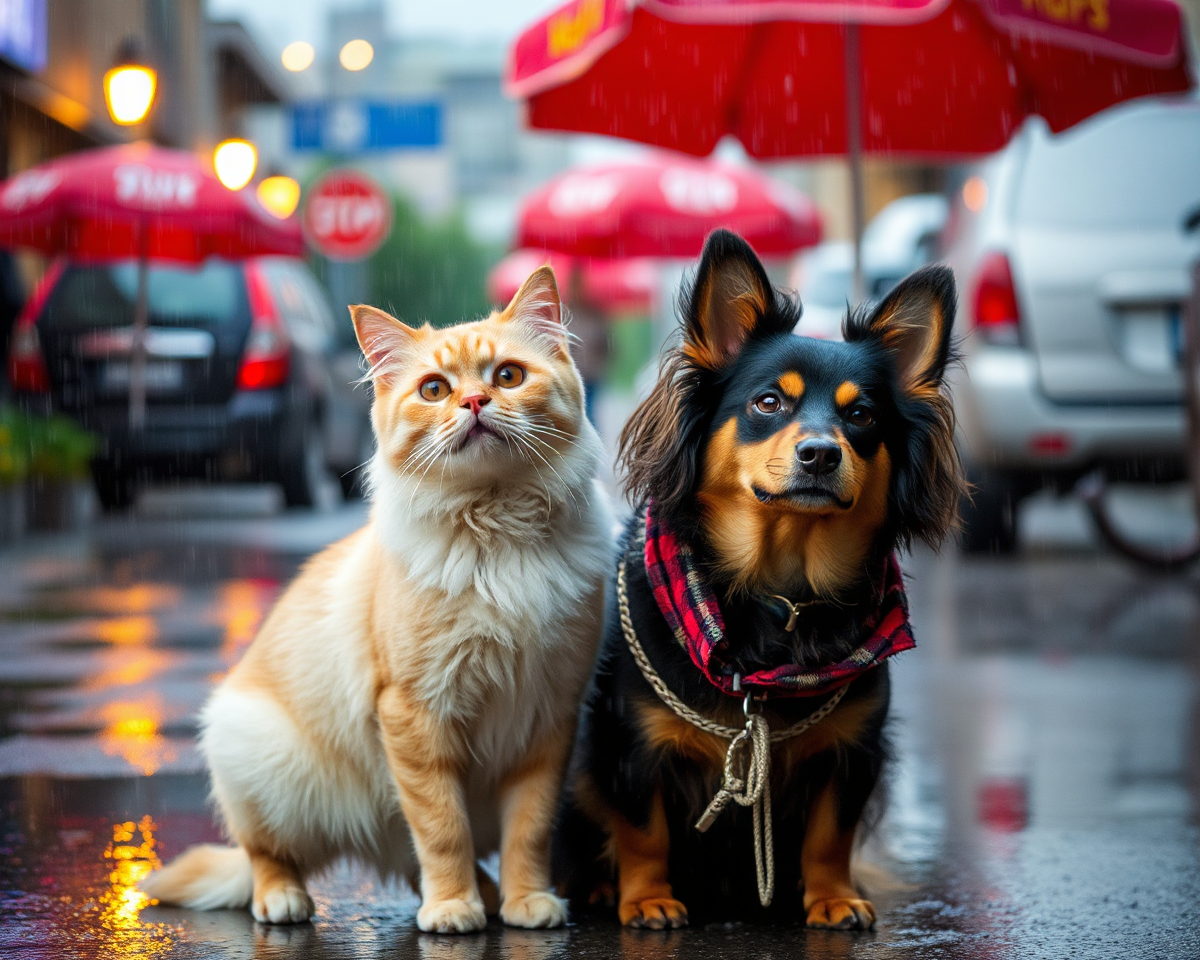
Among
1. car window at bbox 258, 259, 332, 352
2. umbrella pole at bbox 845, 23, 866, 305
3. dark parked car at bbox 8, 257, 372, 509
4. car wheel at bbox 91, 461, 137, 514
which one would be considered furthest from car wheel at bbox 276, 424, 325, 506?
umbrella pole at bbox 845, 23, 866, 305

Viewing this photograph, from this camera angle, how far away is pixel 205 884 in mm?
3424

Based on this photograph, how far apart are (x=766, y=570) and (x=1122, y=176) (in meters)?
6.46

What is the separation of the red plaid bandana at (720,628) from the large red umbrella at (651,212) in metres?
10.4

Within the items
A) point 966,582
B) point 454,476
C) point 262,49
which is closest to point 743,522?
point 454,476

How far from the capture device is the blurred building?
14398 millimetres

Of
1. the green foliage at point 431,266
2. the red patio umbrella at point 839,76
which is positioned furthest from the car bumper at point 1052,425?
the green foliage at point 431,266

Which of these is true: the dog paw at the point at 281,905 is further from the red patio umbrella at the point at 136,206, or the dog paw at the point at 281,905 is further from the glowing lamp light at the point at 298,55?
the glowing lamp light at the point at 298,55

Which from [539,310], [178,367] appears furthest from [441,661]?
[178,367]

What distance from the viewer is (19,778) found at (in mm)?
4496

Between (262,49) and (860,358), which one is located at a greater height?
(262,49)

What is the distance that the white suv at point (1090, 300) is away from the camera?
334 inches

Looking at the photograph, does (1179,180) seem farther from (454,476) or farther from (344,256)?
(344,256)

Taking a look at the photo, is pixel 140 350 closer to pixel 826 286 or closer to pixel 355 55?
pixel 826 286

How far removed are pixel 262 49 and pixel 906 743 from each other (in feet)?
87.6
